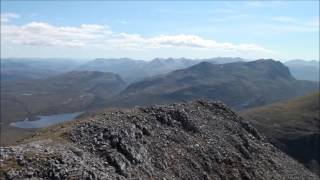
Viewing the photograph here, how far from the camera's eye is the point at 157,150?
66.5 meters

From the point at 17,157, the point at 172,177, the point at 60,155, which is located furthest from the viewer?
the point at 172,177

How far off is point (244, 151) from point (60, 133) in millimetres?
34937

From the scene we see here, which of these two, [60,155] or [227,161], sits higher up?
[60,155]

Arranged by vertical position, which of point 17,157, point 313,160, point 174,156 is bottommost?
point 313,160

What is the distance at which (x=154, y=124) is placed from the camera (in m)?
74.1

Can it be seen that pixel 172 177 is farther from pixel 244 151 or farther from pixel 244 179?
pixel 244 151

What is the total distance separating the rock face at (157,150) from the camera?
4866 cm

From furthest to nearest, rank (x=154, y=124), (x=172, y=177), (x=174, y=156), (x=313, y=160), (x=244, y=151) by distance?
(x=313, y=160)
(x=244, y=151)
(x=154, y=124)
(x=174, y=156)
(x=172, y=177)

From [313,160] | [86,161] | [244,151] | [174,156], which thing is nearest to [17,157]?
[86,161]

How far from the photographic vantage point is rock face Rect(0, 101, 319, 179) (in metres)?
48.7

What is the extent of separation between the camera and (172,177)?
63.7 meters

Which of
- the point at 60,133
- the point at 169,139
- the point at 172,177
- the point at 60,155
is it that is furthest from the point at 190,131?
the point at 60,155

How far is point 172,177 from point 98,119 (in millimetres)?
12824

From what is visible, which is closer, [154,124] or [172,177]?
[172,177]
